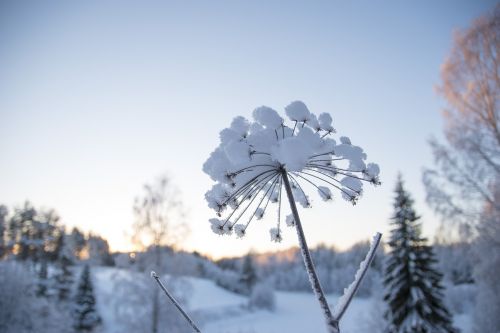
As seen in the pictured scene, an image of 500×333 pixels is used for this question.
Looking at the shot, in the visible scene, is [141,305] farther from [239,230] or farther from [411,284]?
[239,230]

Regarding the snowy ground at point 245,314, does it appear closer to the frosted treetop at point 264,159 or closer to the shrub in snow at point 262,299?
the shrub in snow at point 262,299

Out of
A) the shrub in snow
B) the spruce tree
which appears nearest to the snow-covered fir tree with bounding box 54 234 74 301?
the shrub in snow

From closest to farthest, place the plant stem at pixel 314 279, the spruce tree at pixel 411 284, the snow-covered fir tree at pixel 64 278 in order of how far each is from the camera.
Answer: the plant stem at pixel 314 279, the spruce tree at pixel 411 284, the snow-covered fir tree at pixel 64 278

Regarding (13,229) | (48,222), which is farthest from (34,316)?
(13,229)

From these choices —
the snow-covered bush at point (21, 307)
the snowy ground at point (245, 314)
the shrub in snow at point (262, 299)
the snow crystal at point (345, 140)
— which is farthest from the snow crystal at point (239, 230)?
the shrub in snow at point (262, 299)

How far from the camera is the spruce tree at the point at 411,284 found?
15164mm

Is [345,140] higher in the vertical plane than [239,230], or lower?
higher

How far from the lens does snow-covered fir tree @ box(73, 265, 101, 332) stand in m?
35.1

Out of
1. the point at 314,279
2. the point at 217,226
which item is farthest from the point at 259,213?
the point at 314,279

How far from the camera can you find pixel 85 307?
35.9 metres

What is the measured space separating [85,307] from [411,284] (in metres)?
35.2

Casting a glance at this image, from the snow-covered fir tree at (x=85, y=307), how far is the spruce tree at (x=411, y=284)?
32089mm

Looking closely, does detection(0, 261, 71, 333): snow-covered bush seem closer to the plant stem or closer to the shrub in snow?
the plant stem

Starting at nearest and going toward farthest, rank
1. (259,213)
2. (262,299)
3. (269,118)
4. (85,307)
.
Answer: (269,118) < (259,213) < (85,307) < (262,299)
